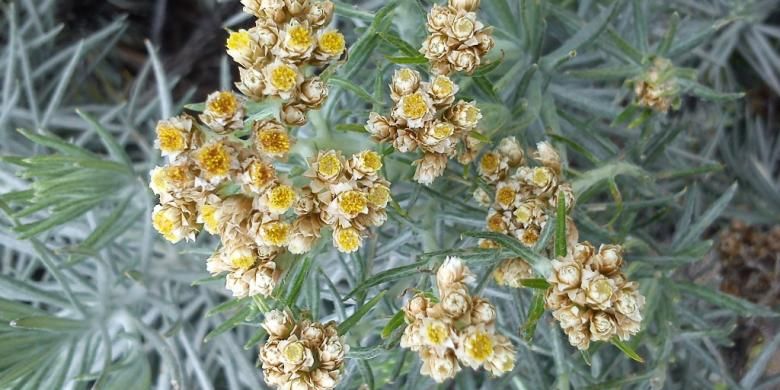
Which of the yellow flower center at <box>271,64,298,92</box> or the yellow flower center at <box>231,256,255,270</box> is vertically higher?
the yellow flower center at <box>271,64,298,92</box>

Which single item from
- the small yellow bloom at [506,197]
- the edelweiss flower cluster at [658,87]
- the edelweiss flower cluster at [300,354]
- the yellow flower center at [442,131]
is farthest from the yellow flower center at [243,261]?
the edelweiss flower cluster at [658,87]

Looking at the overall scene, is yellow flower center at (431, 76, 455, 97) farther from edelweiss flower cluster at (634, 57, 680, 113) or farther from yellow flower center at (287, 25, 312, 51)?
edelweiss flower cluster at (634, 57, 680, 113)

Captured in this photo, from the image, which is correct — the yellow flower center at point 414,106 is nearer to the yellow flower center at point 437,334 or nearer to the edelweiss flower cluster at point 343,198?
the edelweiss flower cluster at point 343,198

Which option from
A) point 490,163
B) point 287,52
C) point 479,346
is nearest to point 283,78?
point 287,52

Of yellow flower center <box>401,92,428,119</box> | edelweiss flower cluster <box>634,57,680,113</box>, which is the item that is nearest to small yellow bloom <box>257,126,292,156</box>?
yellow flower center <box>401,92,428,119</box>

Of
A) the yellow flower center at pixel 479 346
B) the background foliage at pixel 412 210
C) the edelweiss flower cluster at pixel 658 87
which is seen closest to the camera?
the yellow flower center at pixel 479 346

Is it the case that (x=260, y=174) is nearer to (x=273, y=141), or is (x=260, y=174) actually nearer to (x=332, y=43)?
(x=273, y=141)
